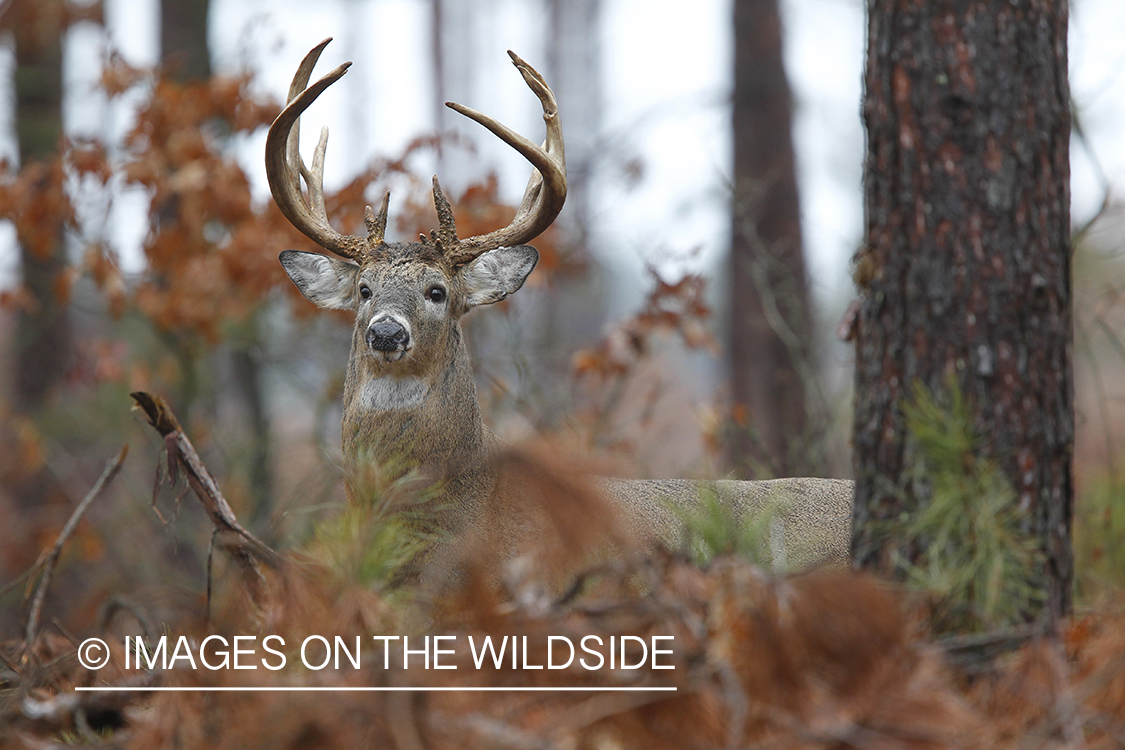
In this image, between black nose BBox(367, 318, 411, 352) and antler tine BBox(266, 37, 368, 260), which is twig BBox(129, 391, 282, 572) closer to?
black nose BBox(367, 318, 411, 352)

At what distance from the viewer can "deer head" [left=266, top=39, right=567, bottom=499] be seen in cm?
464

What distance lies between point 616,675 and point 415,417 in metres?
2.67

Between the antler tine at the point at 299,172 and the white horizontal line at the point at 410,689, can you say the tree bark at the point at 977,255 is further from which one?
the antler tine at the point at 299,172

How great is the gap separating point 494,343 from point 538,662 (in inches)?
337

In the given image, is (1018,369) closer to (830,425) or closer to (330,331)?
(830,425)

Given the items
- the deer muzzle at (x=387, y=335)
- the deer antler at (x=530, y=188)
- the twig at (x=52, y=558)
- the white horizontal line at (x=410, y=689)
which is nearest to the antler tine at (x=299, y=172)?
the deer antler at (x=530, y=188)

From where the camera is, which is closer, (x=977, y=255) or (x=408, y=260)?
(x=977, y=255)

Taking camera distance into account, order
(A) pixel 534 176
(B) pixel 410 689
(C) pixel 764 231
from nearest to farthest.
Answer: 1. (B) pixel 410 689
2. (A) pixel 534 176
3. (C) pixel 764 231

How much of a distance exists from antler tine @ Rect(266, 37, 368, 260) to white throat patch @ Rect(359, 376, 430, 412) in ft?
2.34

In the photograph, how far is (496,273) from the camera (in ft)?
16.8

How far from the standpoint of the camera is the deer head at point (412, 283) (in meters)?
4.64

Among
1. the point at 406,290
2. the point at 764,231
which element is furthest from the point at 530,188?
the point at 764,231

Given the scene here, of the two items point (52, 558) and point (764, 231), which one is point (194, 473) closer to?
point (52, 558)

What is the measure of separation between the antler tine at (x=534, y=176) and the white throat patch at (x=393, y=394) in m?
0.69
